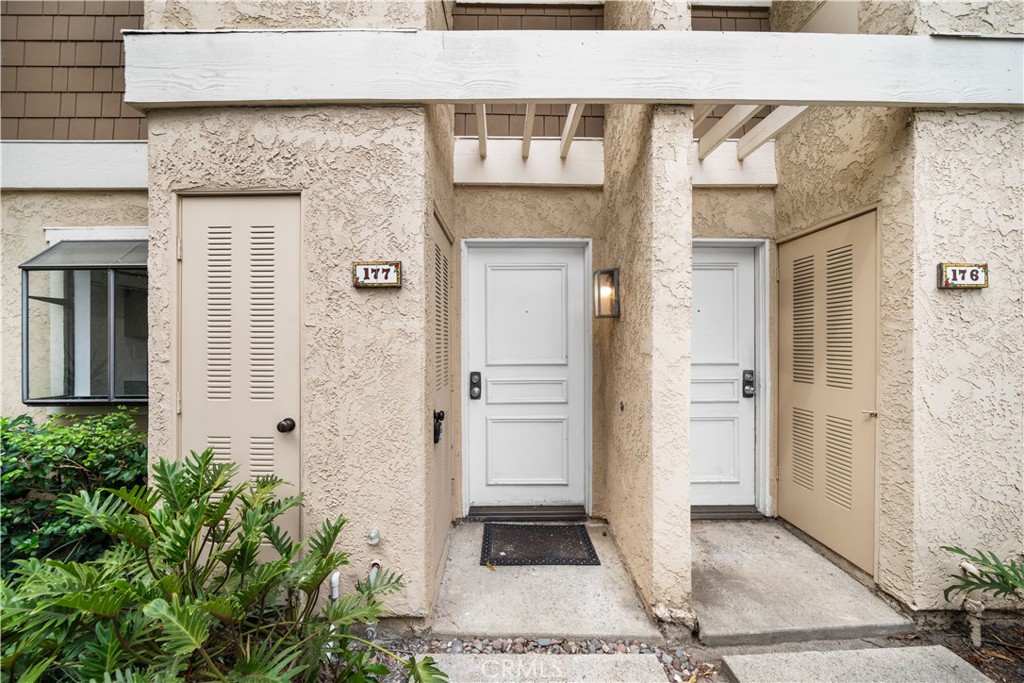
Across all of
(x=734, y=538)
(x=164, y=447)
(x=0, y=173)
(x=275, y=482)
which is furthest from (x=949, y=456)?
(x=0, y=173)

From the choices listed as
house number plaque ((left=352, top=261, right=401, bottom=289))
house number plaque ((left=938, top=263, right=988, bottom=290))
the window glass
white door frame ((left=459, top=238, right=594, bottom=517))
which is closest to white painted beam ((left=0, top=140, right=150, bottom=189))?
the window glass

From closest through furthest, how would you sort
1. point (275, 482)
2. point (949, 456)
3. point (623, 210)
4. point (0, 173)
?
point (275, 482), point (949, 456), point (623, 210), point (0, 173)

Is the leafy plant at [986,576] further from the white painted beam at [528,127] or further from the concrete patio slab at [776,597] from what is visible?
the white painted beam at [528,127]

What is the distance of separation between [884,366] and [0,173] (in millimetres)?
6770

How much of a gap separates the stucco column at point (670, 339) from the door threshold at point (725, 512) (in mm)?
1397

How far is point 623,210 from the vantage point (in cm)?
296

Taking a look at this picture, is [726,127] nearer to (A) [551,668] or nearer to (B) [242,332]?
(B) [242,332]

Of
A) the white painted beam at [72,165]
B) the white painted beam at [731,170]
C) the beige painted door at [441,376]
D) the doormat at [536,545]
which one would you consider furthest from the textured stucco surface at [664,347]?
the white painted beam at [72,165]

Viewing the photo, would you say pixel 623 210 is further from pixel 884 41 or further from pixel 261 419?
pixel 261 419

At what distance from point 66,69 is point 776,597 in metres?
6.84

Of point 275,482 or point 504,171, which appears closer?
point 275,482

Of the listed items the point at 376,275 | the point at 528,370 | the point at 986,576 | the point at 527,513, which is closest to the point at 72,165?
the point at 376,275

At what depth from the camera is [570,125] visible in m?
2.94

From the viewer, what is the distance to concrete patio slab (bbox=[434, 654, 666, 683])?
6.70 ft
